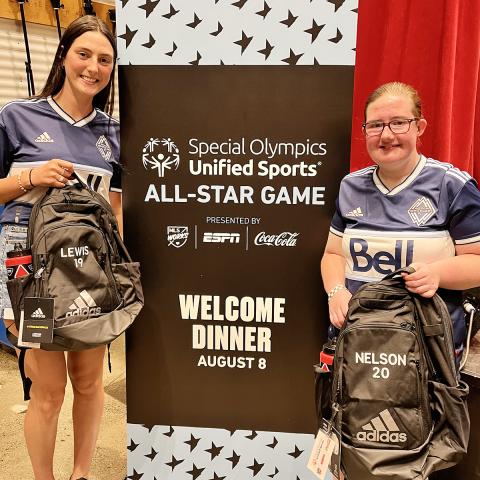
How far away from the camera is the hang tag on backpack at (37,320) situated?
133 centimetres

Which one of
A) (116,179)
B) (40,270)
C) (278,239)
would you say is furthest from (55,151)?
(278,239)

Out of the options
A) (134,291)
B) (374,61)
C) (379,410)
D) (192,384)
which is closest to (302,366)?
(192,384)

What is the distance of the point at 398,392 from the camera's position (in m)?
1.16

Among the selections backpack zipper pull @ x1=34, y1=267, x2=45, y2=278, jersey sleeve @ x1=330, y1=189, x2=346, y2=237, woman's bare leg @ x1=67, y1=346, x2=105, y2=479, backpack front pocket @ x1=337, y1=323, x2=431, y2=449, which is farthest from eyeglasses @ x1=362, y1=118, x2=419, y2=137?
woman's bare leg @ x1=67, y1=346, x2=105, y2=479

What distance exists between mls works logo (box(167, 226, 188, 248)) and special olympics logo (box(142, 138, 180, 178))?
0.61 ft

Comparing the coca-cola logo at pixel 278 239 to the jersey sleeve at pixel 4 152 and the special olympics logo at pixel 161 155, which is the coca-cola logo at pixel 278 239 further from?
the jersey sleeve at pixel 4 152

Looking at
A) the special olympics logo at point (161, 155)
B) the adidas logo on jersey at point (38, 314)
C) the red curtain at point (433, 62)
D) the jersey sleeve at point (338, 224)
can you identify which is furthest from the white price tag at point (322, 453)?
the red curtain at point (433, 62)

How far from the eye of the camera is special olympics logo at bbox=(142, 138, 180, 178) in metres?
1.59

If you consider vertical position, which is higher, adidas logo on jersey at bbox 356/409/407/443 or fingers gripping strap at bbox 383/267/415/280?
fingers gripping strap at bbox 383/267/415/280

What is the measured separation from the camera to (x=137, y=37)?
1526 millimetres

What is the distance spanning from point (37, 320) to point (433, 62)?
1825 millimetres

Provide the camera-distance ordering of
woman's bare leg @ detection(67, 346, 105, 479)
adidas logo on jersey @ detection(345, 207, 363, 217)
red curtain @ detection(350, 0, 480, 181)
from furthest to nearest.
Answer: red curtain @ detection(350, 0, 480, 181) → woman's bare leg @ detection(67, 346, 105, 479) → adidas logo on jersey @ detection(345, 207, 363, 217)

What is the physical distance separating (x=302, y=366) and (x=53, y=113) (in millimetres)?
1155

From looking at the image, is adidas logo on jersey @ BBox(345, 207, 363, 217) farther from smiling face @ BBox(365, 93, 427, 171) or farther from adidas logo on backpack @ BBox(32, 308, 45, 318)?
adidas logo on backpack @ BBox(32, 308, 45, 318)
